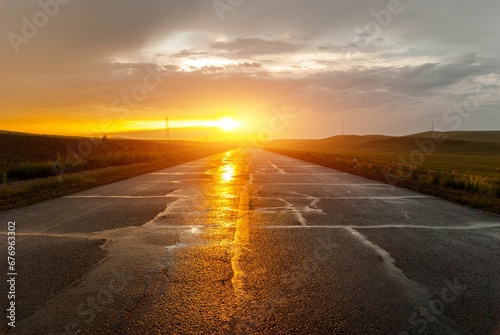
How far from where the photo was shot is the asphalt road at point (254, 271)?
348 centimetres

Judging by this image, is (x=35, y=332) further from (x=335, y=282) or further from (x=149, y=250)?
(x=335, y=282)

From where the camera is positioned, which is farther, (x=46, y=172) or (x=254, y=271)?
(x=46, y=172)

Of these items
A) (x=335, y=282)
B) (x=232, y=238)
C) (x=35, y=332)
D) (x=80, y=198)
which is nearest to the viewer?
(x=35, y=332)

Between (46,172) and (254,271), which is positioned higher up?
(46,172)

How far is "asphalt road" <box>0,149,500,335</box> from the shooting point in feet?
11.4

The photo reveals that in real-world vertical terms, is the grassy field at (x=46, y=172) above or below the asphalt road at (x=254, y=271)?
above

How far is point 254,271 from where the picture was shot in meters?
4.86

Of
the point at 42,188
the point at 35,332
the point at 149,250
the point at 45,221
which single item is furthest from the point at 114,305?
the point at 42,188

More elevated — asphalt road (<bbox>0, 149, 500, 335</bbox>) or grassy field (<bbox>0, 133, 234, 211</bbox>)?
grassy field (<bbox>0, 133, 234, 211</bbox>)

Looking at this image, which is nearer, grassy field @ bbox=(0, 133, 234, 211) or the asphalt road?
the asphalt road

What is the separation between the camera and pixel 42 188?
1437 cm

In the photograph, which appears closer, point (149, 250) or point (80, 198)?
point (149, 250)

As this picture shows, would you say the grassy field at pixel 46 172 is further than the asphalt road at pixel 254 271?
Yes

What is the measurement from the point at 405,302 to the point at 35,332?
395 cm
